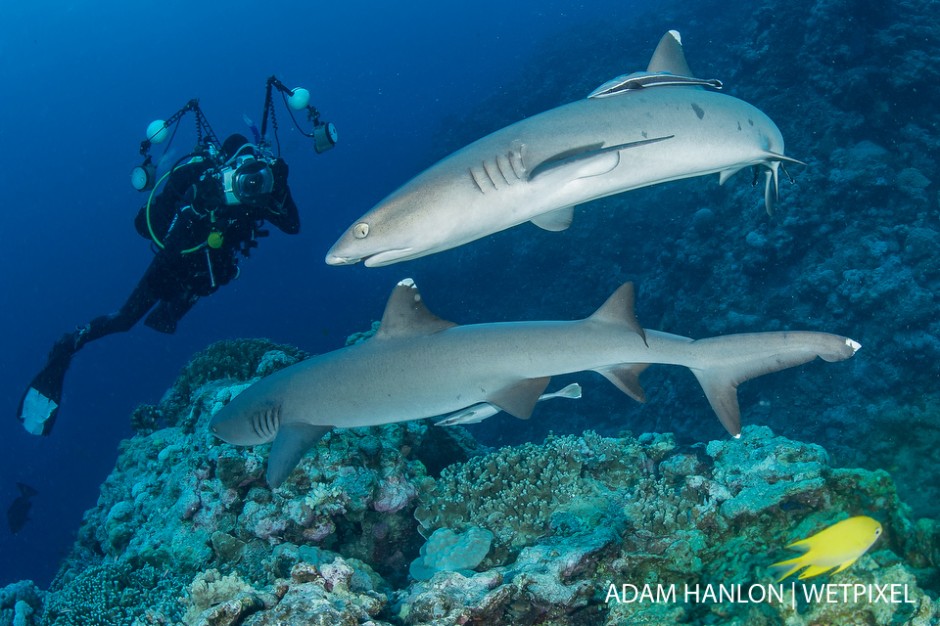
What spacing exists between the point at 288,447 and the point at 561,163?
3072 millimetres

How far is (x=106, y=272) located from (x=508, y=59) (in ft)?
282

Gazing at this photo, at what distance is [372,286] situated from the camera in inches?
1790

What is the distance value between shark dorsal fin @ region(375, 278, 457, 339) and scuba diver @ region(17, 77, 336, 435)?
365cm

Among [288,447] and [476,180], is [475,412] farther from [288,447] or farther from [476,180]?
[476,180]

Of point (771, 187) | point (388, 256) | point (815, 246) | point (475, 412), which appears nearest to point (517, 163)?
point (388, 256)

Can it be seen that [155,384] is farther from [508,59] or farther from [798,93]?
[798,93]

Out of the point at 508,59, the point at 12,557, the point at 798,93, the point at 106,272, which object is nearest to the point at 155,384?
the point at 12,557

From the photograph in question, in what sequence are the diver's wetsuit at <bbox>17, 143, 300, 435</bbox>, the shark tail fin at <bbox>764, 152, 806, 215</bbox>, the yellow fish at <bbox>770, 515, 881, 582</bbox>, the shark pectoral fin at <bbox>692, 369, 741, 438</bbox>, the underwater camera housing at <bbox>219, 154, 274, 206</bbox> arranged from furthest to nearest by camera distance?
the diver's wetsuit at <bbox>17, 143, 300, 435</bbox>
the underwater camera housing at <bbox>219, 154, 274, 206</bbox>
the shark tail fin at <bbox>764, 152, 806, 215</bbox>
the shark pectoral fin at <bbox>692, 369, 741, 438</bbox>
the yellow fish at <bbox>770, 515, 881, 582</bbox>

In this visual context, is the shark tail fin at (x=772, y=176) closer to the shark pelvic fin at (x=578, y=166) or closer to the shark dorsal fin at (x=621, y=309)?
the shark dorsal fin at (x=621, y=309)

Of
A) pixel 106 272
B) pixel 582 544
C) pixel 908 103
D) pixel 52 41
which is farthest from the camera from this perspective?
pixel 52 41

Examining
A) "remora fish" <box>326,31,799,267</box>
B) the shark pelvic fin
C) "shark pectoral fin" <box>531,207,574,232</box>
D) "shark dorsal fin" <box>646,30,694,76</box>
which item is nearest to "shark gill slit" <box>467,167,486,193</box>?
"remora fish" <box>326,31,799,267</box>

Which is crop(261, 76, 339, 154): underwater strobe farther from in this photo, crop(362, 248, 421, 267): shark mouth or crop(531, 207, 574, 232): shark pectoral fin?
crop(362, 248, 421, 267): shark mouth

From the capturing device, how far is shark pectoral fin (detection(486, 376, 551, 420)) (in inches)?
156

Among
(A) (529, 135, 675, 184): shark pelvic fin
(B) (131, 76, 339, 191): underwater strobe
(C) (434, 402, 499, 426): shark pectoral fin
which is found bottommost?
(C) (434, 402, 499, 426): shark pectoral fin
